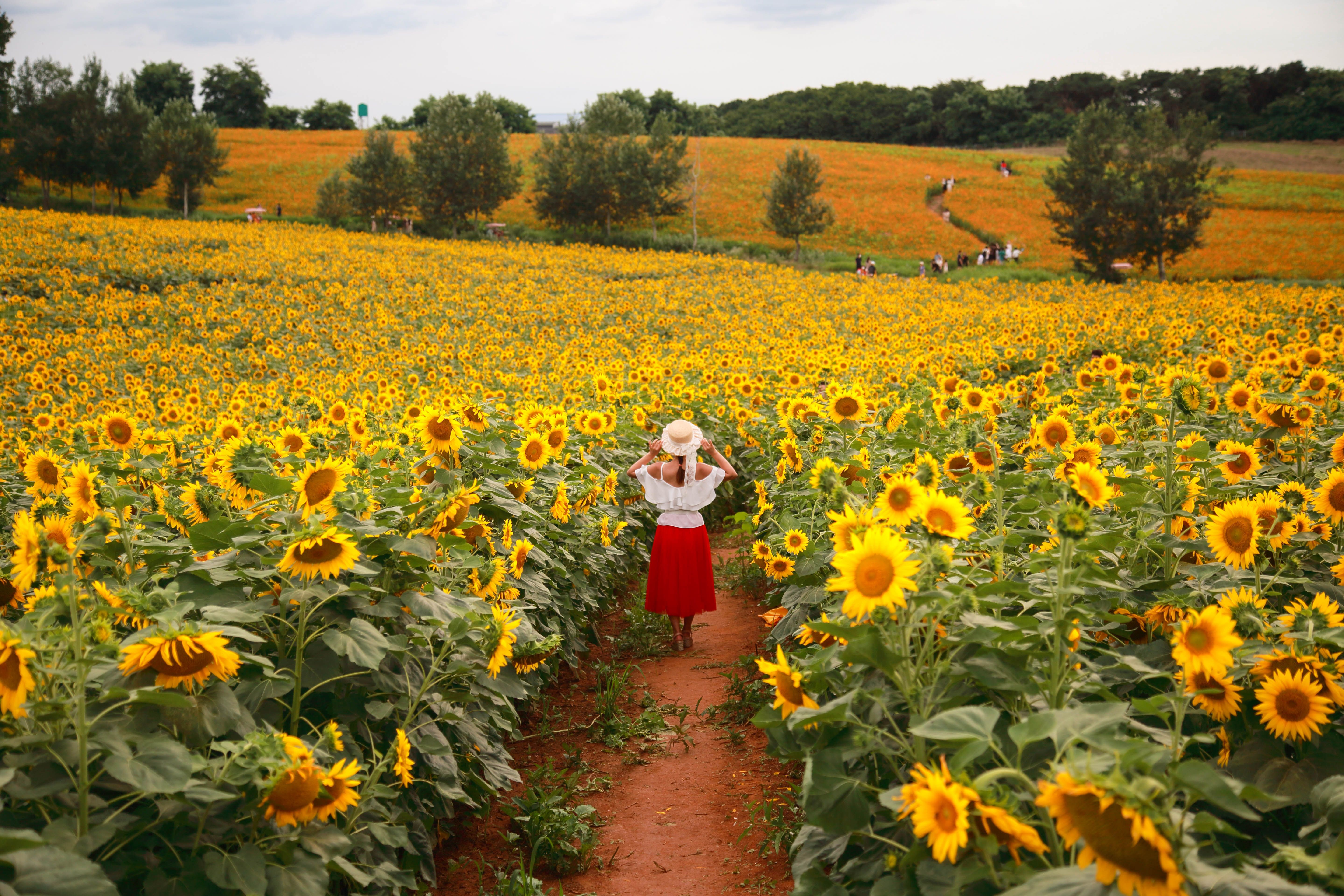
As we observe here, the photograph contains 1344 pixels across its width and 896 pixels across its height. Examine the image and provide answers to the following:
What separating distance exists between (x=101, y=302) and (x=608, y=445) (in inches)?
642

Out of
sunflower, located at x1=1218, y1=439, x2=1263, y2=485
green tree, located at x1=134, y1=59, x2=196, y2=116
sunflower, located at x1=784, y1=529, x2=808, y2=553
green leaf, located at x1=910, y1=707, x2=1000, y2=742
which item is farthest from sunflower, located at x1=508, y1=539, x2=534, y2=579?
green tree, located at x1=134, y1=59, x2=196, y2=116

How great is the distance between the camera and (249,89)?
9350 centimetres

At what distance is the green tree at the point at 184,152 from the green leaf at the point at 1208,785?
5140cm

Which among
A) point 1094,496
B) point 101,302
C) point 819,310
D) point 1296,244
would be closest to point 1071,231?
point 1296,244

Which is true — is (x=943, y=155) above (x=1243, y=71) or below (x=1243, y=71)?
below

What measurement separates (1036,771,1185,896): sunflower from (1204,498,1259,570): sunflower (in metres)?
1.68

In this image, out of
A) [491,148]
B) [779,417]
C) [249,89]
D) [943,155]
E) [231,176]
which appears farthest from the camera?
[249,89]

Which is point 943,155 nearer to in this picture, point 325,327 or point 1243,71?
point 1243,71

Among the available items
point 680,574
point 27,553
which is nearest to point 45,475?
point 27,553

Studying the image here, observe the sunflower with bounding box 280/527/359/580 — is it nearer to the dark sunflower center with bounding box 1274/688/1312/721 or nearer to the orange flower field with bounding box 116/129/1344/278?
the dark sunflower center with bounding box 1274/688/1312/721

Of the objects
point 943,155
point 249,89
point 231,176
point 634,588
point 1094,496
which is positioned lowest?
point 634,588

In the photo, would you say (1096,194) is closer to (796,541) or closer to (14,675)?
(796,541)

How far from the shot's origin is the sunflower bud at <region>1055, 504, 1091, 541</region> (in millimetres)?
1835

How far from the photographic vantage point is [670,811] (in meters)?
4.33
